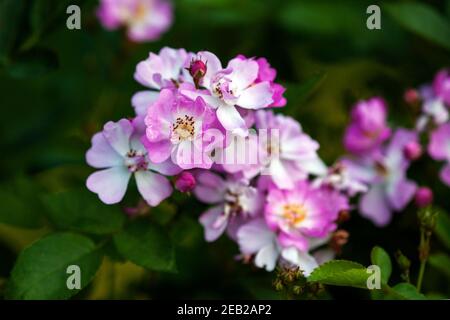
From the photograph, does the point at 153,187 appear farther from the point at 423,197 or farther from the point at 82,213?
the point at 423,197

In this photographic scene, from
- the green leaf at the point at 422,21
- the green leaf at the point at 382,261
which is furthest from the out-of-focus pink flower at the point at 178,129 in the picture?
the green leaf at the point at 422,21

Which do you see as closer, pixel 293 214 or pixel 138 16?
pixel 293 214

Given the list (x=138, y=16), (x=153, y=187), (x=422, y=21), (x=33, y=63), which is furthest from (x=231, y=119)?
(x=138, y=16)

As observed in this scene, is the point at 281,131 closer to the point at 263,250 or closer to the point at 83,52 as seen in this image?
the point at 263,250

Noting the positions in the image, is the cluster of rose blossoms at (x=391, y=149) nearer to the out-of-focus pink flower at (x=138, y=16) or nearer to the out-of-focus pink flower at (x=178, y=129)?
the out-of-focus pink flower at (x=178, y=129)

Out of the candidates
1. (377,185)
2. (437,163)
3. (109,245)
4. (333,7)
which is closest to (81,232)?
(109,245)

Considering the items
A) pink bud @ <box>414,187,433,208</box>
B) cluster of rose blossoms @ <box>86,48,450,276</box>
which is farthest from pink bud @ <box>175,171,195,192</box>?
pink bud @ <box>414,187,433,208</box>
